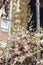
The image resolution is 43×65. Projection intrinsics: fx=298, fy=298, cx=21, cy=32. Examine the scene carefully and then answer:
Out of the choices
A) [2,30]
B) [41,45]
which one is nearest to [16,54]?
[41,45]

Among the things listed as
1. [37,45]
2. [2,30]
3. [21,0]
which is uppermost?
[21,0]

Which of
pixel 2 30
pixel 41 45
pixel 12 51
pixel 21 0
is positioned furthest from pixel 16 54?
pixel 2 30

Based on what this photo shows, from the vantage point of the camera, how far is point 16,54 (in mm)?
8172

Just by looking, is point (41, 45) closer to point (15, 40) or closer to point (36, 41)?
point (36, 41)

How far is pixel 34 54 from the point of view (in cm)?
816

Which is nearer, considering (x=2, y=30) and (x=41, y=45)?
(x=41, y=45)

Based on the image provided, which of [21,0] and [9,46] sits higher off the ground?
[21,0]

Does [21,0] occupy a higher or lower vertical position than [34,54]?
higher

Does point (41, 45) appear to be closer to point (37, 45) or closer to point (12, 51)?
point (37, 45)

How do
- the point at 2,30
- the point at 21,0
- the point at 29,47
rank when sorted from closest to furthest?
the point at 29,47
the point at 21,0
the point at 2,30

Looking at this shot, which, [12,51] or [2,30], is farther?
[2,30]

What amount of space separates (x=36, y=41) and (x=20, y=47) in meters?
0.48

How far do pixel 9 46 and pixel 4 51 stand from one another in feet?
0.90

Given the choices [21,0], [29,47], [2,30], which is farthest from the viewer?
[2,30]
